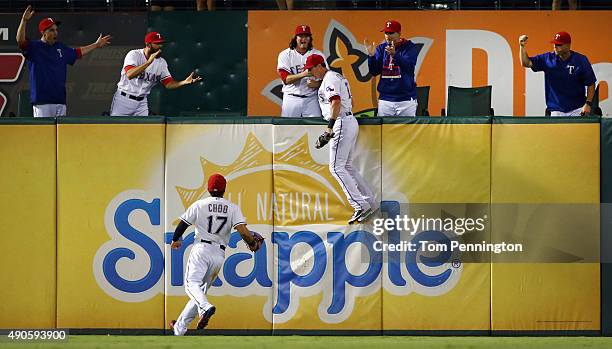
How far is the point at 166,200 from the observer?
1700 centimetres

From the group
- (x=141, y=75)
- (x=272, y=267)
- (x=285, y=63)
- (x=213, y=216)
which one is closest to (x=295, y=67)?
(x=285, y=63)

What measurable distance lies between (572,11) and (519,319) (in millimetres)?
5226

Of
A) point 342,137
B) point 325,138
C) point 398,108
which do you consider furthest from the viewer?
point 398,108

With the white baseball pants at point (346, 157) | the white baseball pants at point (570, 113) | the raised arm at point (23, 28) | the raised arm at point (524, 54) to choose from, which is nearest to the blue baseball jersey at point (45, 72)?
the raised arm at point (23, 28)

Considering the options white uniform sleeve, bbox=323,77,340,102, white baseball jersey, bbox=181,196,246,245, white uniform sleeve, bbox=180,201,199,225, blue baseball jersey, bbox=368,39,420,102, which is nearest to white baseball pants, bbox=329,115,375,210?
white uniform sleeve, bbox=323,77,340,102

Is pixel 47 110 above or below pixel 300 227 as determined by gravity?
above

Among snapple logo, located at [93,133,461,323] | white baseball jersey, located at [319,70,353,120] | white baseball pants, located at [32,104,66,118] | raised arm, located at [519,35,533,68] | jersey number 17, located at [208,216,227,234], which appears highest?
raised arm, located at [519,35,533,68]

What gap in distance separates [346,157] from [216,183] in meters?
1.90

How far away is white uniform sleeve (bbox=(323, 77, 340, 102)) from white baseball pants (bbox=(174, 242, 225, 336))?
7.82ft

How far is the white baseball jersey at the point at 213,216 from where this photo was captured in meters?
15.7

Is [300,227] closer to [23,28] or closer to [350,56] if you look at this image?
[350,56]

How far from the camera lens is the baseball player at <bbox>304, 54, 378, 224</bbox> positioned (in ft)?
54.2

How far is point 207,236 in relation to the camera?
15.9 metres

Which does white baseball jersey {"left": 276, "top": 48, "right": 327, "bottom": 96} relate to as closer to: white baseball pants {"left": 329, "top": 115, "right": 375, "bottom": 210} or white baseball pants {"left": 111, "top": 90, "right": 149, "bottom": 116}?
white baseball pants {"left": 329, "top": 115, "right": 375, "bottom": 210}
